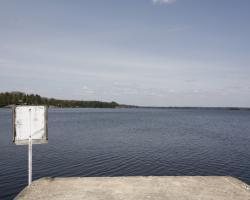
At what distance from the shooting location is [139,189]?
26.8 feet

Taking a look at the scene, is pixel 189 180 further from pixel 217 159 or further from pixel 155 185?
pixel 217 159

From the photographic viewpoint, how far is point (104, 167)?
23797 millimetres

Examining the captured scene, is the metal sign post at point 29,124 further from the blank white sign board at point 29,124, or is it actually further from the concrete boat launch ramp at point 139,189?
the concrete boat launch ramp at point 139,189

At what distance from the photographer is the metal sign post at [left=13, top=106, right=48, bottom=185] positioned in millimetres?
8578

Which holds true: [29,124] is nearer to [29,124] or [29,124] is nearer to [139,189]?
[29,124]

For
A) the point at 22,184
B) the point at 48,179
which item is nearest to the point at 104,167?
the point at 22,184

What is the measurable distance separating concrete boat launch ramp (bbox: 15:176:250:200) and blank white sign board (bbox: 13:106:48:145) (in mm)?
1362

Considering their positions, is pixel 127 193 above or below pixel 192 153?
above

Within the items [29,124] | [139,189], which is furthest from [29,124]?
[139,189]

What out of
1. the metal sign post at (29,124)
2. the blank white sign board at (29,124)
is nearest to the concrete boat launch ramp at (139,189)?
the metal sign post at (29,124)

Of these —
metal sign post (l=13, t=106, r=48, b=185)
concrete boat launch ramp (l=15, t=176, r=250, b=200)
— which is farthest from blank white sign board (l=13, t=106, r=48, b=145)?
concrete boat launch ramp (l=15, t=176, r=250, b=200)

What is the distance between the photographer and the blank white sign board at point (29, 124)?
28.1 ft

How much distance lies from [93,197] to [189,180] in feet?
10.7

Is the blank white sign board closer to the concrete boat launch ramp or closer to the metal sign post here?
the metal sign post
